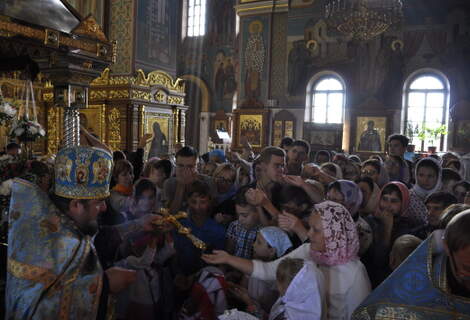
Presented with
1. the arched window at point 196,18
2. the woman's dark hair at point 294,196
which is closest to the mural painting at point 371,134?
the arched window at point 196,18

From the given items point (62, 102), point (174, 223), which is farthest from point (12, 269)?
point (62, 102)

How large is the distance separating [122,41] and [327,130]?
991cm

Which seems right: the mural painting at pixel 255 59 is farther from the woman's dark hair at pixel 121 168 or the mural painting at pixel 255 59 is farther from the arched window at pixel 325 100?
the woman's dark hair at pixel 121 168

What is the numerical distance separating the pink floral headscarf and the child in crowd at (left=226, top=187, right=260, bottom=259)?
781mm

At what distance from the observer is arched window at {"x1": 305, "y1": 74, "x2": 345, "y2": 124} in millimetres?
16422

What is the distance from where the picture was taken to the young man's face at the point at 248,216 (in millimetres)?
2777

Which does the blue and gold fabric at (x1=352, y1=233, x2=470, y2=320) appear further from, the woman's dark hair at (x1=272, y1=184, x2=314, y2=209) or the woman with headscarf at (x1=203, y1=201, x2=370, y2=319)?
the woman's dark hair at (x1=272, y1=184, x2=314, y2=209)

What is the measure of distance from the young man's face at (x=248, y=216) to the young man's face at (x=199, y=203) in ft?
1.13

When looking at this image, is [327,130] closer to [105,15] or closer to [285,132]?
[285,132]

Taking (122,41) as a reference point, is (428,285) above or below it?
below

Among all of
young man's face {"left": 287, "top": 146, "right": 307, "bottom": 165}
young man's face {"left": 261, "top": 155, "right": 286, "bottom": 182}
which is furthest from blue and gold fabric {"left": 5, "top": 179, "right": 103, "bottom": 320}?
young man's face {"left": 287, "top": 146, "right": 307, "bottom": 165}

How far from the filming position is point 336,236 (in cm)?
198

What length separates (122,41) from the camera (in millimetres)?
8586

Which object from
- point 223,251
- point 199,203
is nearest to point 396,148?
point 199,203
